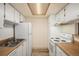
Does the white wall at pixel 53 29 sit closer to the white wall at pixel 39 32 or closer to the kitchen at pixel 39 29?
the kitchen at pixel 39 29

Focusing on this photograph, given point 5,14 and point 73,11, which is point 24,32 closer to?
point 5,14

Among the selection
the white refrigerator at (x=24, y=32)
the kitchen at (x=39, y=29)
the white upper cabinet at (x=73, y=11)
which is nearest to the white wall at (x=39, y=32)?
the kitchen at (x=39, y=29)

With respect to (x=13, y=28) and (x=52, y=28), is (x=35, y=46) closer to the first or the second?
(x=52, y=28)

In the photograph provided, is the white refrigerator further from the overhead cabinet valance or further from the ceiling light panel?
the overhead cabinet valance

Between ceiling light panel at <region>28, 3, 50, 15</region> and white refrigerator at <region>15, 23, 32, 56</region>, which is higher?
ceiling light panel at <region>28, 3, 50, 15</region>

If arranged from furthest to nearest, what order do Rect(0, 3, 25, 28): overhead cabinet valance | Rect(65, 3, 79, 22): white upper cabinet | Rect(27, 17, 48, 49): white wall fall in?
1. Rect(27, 17, 48, 49): white wall
2. Rect(0, 3, 25, 28): overhead cabinet valance
3. Rect(65, 3, 79, 22): white upper cabinet

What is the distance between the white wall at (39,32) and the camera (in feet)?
24.6

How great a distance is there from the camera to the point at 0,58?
1.10 metres

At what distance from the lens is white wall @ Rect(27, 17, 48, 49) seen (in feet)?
24.6

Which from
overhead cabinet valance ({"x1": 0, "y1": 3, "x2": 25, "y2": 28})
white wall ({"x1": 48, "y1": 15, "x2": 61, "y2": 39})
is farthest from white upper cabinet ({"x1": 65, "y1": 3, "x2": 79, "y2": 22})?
white wall ({"x1": 48, "y1": 15, "x2": 61, "y2": 39})

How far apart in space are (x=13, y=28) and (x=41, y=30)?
2.63 meters

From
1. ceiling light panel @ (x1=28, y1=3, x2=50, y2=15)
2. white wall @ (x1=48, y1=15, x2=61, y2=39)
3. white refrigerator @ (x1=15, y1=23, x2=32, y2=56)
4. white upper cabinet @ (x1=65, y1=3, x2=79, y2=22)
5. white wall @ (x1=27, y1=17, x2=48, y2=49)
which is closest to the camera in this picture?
white upper cabinet @ (x1=65, y1=3, x2=79, y2=22)

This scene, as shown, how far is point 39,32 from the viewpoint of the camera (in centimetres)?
768

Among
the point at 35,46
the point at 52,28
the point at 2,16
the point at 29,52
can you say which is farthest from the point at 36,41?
the point at 2,16
